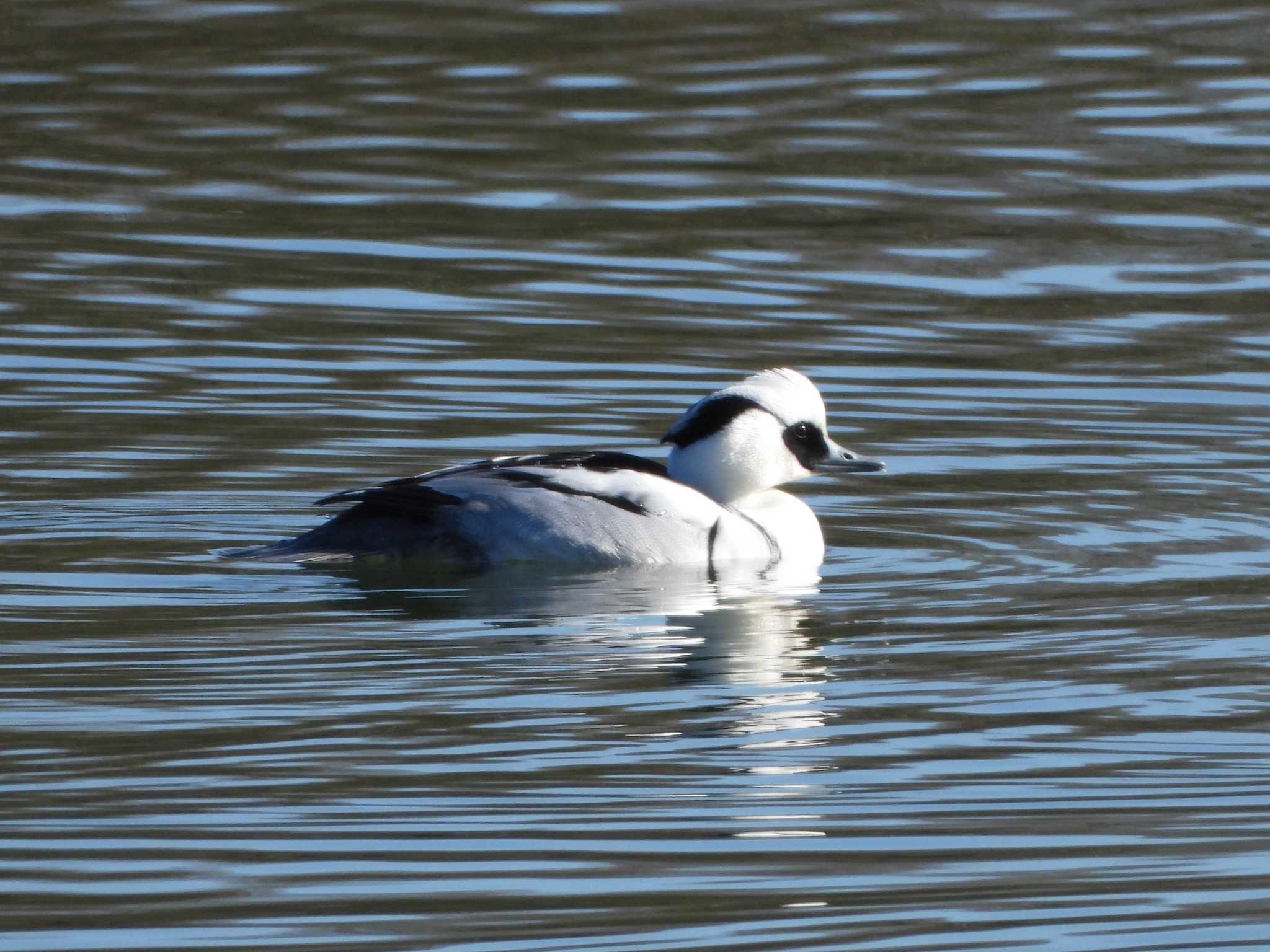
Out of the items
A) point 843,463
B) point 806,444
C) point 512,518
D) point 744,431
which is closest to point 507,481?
point 512,518

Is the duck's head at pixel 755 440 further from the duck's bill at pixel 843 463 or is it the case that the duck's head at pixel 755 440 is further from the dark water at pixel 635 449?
the dark water at pixel 635 449

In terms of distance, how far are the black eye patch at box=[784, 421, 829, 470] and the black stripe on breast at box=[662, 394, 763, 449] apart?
189 millimetres

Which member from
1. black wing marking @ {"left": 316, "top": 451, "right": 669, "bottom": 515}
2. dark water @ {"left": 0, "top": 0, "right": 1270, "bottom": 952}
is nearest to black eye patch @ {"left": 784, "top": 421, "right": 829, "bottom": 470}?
dark water @ {"left": 0, "top": 0, "right": 1270, "bottom": 952}

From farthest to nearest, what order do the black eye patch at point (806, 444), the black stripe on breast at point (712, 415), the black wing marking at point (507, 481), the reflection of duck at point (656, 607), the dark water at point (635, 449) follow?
the black eye patch at point (806, 444), the black stripe on breast at point (712, 415), the black wing marking at point (507, 481), the reflection of duck at point (656, 607), the dark water at point (635, 449)

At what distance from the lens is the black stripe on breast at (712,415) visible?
31.5 ft

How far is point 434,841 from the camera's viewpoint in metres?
5.82

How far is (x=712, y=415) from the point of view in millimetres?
9625

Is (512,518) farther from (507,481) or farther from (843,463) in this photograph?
(843,463)

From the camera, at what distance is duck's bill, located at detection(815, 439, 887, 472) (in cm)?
984

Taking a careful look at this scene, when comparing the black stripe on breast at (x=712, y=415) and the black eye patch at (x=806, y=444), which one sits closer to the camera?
the black stripe on breast at (x=712, y=415)

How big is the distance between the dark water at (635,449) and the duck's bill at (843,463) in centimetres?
28

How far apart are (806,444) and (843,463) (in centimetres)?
16

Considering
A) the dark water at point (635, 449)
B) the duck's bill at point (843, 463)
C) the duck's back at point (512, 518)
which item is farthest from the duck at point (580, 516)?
the duck's bill at point (843, 463)

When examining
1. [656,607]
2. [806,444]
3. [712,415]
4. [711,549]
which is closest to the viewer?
[656,607]
